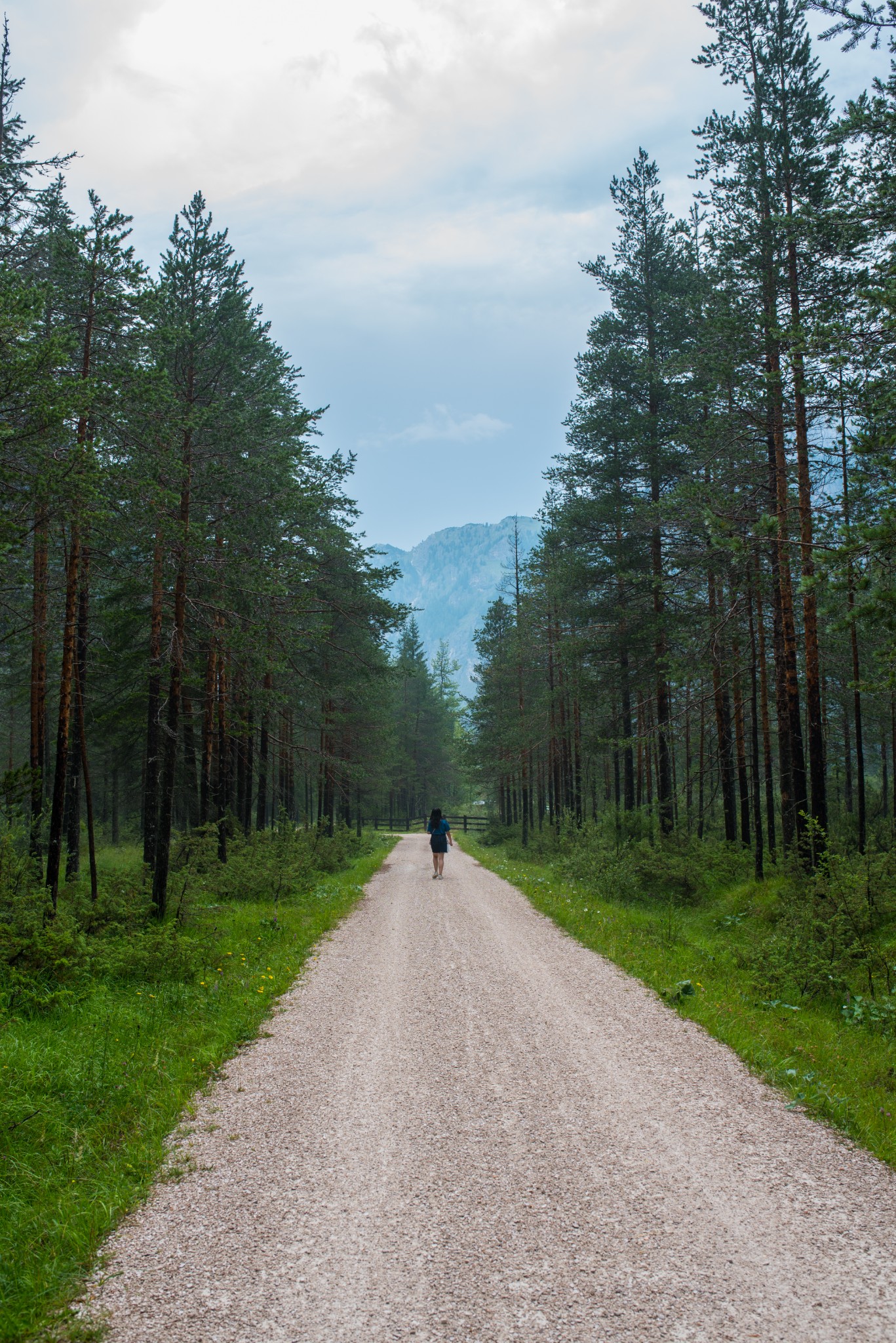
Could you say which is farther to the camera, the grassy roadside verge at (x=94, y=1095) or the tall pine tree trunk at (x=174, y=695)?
the tall pine tree trunk at (x=174, y=695)

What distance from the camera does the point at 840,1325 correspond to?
278 cm

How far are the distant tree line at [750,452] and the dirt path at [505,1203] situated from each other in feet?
16.7

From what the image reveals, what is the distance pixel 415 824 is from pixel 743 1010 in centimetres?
5267

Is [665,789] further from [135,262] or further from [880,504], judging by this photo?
[135,262]

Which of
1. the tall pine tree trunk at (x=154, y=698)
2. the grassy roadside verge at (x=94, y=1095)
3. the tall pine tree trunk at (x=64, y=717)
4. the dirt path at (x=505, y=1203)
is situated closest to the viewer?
the dirt path at (x=505, y=1203)

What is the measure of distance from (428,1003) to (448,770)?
52831 millimetres

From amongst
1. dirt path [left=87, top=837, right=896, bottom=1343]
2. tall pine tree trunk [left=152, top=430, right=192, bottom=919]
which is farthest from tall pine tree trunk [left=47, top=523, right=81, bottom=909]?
dirt path [left=87, top=837, right=896, bottom=1343]

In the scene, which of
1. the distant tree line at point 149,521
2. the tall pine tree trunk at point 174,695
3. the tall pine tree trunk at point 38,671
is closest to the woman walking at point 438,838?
the distant tree line at point 149,521

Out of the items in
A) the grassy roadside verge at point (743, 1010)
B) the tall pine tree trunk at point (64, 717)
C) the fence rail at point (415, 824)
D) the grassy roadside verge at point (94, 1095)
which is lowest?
the fence rail at point (415, 824)

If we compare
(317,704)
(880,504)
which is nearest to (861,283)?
(880,504)

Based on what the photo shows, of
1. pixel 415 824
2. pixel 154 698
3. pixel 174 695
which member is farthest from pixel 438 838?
pixel 415 824

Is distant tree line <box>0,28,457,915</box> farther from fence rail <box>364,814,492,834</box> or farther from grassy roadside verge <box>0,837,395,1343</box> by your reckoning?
fence rail <box>364,814,492,834</box>

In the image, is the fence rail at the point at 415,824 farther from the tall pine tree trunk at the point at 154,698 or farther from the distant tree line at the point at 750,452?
the tall pine tree trunk at the point at 154,698

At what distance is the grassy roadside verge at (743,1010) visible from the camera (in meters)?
4.89
